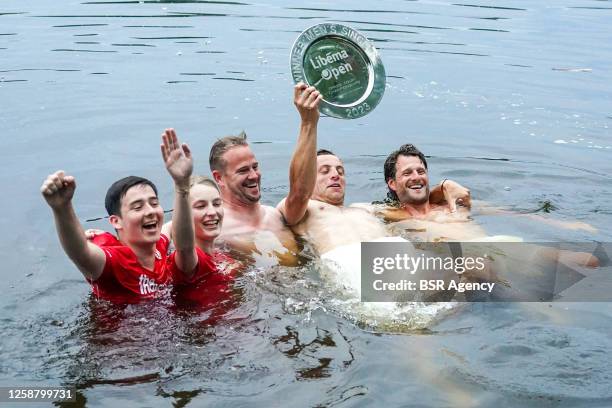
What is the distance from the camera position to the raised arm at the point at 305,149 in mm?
6748

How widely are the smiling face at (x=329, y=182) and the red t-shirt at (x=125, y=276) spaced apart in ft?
7.34

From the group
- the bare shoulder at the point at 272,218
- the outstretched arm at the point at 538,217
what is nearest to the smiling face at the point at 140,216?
the bare shoulder at the point at 272,218

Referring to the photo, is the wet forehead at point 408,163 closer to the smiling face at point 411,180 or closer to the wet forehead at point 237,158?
the smiling face at point 411,180

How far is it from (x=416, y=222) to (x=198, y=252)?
260cm

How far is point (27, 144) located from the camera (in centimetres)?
974

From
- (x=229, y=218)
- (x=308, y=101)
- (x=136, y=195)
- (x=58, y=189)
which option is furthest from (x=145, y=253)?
(x=308, y=101)

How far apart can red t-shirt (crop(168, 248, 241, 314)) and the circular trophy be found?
1775 mm

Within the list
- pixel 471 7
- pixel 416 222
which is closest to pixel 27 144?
pixel 416 222

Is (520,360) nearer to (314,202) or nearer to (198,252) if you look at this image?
(198,252)

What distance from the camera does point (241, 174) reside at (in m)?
7.19

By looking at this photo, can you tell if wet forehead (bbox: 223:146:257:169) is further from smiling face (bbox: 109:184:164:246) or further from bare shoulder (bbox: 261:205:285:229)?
smiling face (bbox: 109:184:164:246)

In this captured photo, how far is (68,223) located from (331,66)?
3170 millimetres

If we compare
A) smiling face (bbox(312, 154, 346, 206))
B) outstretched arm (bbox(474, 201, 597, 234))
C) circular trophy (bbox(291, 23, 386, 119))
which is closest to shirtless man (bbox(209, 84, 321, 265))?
smiling face (bbox(312, 154, 346, 206))

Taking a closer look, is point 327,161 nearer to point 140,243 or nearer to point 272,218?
point 272,218
